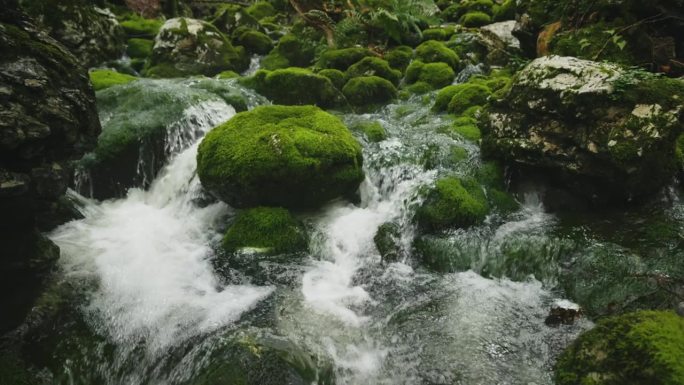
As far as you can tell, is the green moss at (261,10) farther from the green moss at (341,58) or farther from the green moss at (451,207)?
the green moss at (451,207)

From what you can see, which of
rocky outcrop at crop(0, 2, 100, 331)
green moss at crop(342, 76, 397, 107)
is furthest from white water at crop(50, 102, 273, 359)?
green moss at crop(342, 76, 397, 107)

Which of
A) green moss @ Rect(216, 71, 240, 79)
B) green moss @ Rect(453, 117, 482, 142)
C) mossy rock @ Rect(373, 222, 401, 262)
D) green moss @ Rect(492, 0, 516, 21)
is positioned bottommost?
mossy rock @ Rect(373, 222, 401, 262)

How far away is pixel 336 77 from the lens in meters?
12.9

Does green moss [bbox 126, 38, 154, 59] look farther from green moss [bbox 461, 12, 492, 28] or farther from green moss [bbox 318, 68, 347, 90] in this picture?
green moss [bbox 461, 12, 492, 28]

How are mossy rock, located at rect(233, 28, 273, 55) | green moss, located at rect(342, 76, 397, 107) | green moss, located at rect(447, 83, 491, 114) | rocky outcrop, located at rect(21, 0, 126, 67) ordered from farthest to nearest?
mossy rock, located at rect(233, 28, 273, 55)
rocky outcrop, located at rect(21, 0, 126, 67)
green moss, located at rect(342, 76, 397, 107)
green moss, located at rect(447, 83, 491, 114)

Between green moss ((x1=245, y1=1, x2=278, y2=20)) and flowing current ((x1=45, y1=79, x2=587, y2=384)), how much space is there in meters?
17.3

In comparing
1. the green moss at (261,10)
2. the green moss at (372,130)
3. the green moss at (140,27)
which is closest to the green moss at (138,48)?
the green moss at (140,27)

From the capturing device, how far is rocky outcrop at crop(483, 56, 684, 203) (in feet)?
19.3

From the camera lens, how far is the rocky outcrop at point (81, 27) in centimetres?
1239

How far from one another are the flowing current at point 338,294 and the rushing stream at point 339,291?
20 millimetres

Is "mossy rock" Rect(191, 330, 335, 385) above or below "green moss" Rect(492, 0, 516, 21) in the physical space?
below

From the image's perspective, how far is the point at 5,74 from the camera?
4.16 meters

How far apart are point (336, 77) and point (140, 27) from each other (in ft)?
33.2

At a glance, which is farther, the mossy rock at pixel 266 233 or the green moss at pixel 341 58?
the green moss at pixel 341 58
